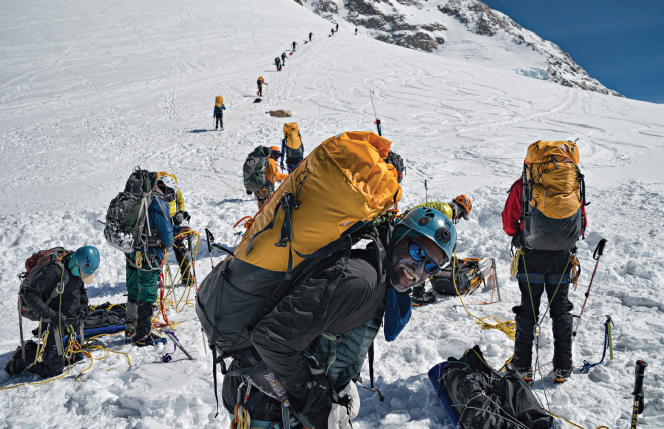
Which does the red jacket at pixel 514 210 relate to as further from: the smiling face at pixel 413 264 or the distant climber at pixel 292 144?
the distant climber at pixel 292 144

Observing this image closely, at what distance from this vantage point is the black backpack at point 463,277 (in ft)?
19.4

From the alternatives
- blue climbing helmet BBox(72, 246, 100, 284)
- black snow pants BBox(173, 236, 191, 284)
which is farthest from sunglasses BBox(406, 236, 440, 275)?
black snow pants BBox(173, 236, 191, 284)

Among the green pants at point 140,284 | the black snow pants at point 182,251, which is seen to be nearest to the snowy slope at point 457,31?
the black snow pants at point 182,251

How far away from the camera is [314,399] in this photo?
2.03 metres

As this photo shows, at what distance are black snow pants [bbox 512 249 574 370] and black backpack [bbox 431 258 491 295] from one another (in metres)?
1.76

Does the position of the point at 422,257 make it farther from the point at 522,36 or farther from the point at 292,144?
the point at 522,36

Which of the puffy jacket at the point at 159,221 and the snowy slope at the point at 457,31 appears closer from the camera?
the puffy jacket at the point at 159,221

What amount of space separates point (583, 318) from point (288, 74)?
28990 mm

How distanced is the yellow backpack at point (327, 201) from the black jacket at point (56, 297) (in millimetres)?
3974

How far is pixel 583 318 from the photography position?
504 centimetres

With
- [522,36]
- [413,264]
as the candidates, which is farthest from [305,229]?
[522,36]

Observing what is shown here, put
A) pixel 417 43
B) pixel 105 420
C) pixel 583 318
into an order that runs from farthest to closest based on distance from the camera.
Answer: pixel 417 43
pixel 583 318
pixel 105 420

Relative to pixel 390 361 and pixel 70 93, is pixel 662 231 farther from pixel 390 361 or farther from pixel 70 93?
pixel 70 93

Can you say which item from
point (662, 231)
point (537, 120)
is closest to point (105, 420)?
point (662, 231)
